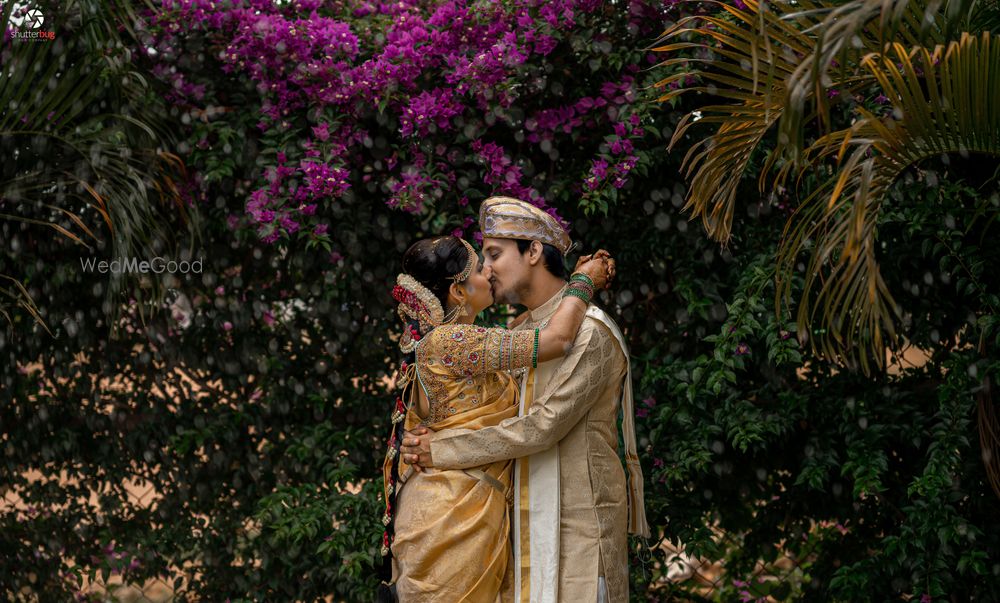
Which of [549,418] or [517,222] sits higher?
[517,222]

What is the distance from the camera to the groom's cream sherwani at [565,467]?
118 inches

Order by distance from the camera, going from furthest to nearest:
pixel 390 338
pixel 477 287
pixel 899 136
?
1. pixel 390 338
2. pixel 477 287
3. pixel 899 136

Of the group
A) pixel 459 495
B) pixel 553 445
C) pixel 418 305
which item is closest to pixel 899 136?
pixel 553 445

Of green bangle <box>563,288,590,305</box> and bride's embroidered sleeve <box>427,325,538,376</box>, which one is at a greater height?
green bangle <box>563,288,590,305</box>

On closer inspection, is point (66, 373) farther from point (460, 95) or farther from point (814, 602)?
point (814, 602)

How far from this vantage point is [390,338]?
4.55m

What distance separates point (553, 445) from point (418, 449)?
0.39m

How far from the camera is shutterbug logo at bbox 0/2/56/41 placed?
161 inches

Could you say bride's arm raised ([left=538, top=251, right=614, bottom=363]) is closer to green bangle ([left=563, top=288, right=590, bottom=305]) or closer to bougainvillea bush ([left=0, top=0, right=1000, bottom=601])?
green bangle ([left=563, top=288, right=590, bottom=305])

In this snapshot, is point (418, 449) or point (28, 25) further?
point (28, 25)

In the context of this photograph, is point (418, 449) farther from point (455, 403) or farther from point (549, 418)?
point (549, 418)

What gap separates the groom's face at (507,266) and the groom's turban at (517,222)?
29 mm

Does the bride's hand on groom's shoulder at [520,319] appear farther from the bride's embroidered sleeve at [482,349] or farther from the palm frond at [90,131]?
the palm frond at [90,131]

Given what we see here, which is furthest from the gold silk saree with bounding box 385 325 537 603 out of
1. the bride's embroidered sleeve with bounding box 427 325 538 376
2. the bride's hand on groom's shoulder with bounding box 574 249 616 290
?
the bride's hand on groom's shoulder with bounding box 574 249 616 290
